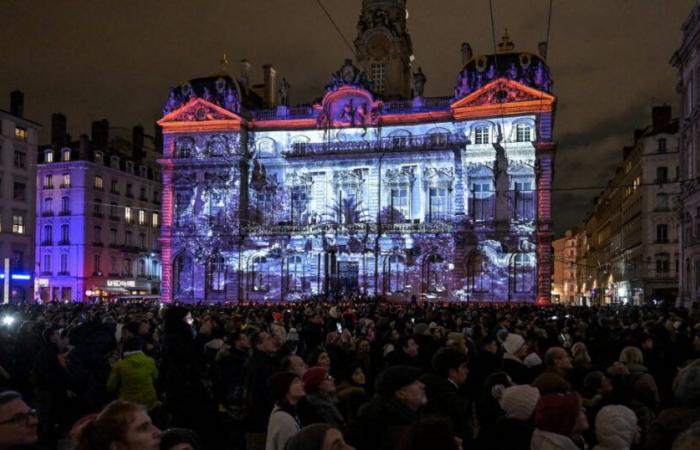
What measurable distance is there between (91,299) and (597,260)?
7673cm

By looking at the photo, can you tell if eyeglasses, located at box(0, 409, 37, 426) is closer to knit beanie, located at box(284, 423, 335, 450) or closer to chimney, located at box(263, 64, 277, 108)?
knit beanie, located at box(284, 423, 335, 450)

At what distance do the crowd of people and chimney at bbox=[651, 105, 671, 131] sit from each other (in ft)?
196

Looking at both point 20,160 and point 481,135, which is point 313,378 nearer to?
point 481,135

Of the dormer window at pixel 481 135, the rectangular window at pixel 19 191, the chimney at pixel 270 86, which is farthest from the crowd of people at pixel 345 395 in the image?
the chimney at pixel 270 86

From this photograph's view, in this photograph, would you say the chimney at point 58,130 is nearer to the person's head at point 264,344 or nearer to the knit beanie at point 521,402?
the person's head at point 264,344

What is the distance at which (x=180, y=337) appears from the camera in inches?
402

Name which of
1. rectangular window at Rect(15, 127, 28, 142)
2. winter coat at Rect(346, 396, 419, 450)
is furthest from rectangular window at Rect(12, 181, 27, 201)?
winter coat at Rect(346, 396, 419, 450)

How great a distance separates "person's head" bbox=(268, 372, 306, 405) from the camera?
6.38 meters

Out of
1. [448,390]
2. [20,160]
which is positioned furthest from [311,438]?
[20,160]

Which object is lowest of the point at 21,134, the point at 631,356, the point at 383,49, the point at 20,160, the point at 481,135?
the point at 631,356

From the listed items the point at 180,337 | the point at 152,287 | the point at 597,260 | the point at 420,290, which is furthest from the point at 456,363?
the point at 597,260

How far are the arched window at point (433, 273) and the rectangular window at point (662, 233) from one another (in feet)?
79.7

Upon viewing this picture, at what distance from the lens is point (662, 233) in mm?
65812

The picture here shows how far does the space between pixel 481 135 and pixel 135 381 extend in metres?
46.5
